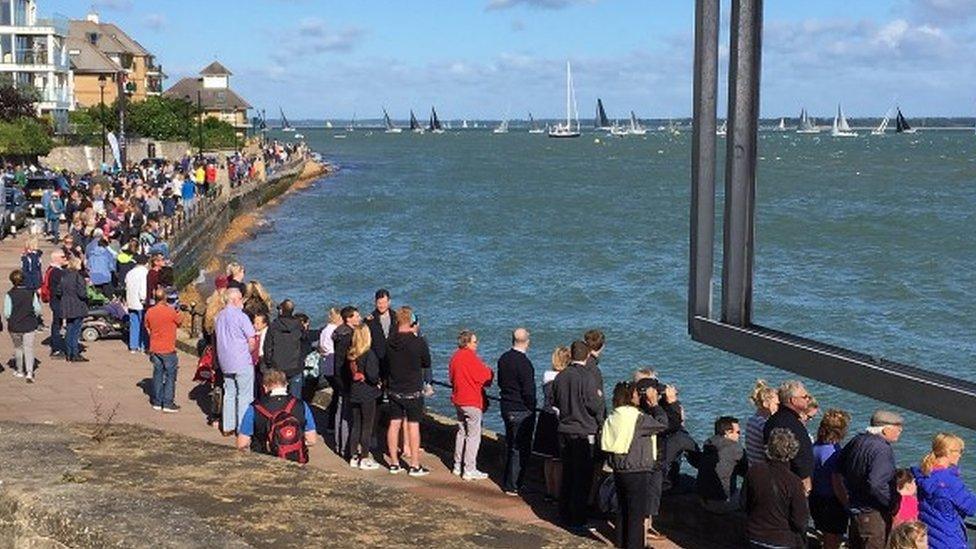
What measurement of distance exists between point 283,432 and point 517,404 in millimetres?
2159

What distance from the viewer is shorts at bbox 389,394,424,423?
11578 mm

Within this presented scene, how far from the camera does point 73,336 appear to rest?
54.6ft

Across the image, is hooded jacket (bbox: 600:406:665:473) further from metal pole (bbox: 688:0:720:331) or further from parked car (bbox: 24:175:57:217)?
parked car (bbox: 24:175:57:217)

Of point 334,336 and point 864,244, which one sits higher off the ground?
point 864,244

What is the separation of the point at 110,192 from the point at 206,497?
34.1 metres

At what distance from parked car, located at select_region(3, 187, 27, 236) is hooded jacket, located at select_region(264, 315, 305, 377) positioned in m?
23.9

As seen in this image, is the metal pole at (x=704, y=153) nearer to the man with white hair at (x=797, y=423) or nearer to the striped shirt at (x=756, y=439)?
the man with white hair at (x=797, y=423)

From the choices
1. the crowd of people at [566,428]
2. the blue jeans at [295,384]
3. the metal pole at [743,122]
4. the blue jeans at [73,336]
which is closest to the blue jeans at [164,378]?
the crowd of people at [566,428]

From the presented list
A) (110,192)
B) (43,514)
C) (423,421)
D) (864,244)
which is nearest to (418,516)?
(43,514)

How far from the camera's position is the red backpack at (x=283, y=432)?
31.9 feet

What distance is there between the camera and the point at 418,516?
565 centimetres

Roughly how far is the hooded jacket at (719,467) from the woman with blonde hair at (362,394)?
3.07 meters

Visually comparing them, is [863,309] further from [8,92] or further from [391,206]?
[391,206]

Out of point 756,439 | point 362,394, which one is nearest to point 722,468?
point 756,439
